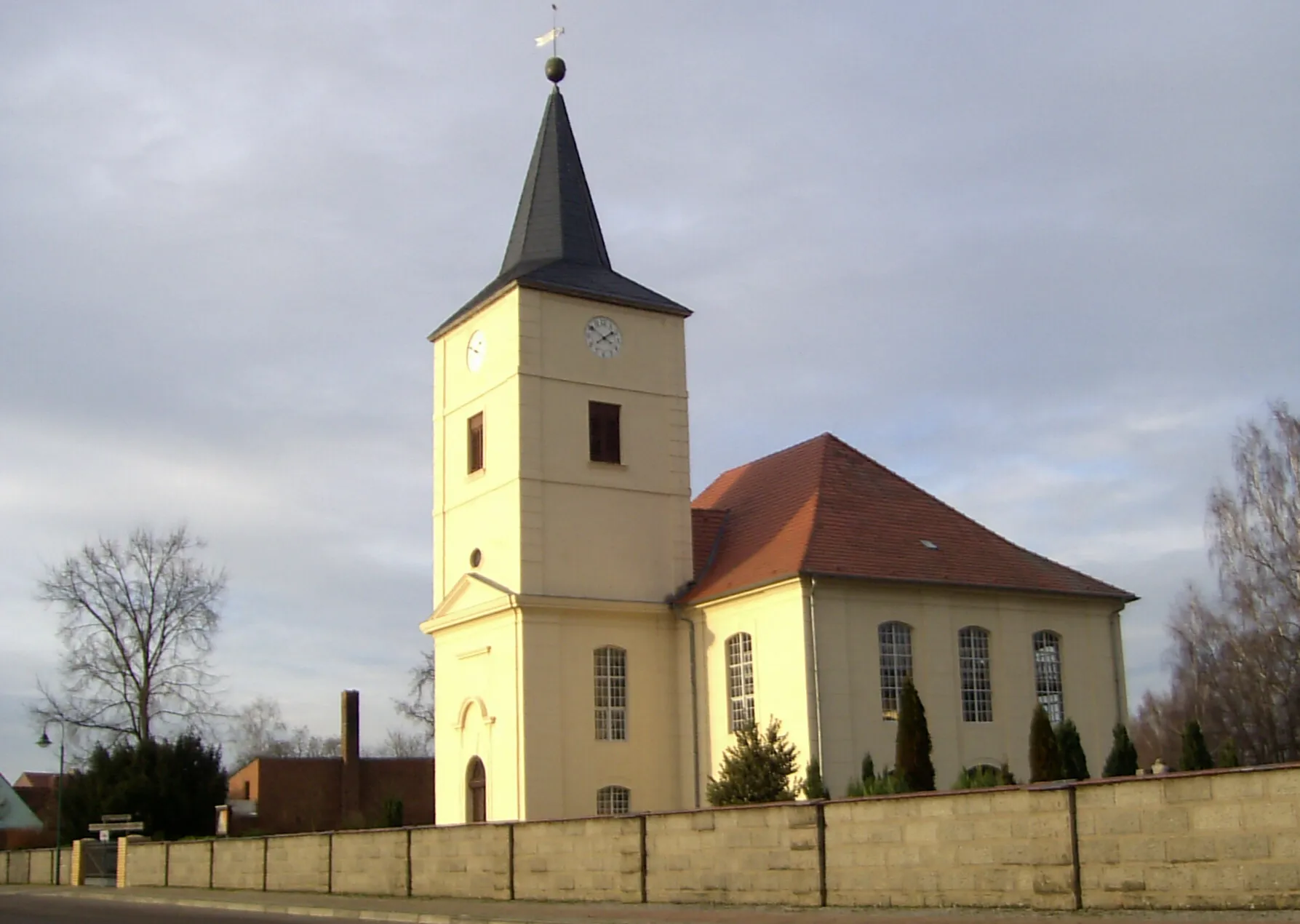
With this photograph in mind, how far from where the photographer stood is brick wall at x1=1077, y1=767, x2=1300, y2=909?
42.5ft

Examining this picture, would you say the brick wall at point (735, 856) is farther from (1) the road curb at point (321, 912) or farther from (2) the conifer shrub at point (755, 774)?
(2) the conifer shrub at point (755, 774)

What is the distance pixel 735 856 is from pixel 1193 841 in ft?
22.8

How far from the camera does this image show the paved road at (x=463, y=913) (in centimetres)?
1436

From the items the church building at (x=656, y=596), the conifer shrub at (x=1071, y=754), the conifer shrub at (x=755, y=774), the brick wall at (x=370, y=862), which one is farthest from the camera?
the church building at (x=656, y=596)

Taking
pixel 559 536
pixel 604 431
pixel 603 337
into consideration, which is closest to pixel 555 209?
pixel 603 337

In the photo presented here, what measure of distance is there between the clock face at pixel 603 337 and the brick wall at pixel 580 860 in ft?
50.9

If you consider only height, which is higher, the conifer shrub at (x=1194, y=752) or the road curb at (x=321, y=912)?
the conifer shrub at (x=1194, y=752)

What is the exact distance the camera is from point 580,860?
21781 millimetres

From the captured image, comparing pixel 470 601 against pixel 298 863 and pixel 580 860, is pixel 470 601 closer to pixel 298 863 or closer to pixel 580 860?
pixel 298 863

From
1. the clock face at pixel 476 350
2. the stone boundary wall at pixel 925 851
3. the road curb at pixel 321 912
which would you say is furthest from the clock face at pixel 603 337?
the road curb at pixel 321 912

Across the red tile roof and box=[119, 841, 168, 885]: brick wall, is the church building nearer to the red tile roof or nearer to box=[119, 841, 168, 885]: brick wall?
the red tile roof

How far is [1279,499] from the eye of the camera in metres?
45.5

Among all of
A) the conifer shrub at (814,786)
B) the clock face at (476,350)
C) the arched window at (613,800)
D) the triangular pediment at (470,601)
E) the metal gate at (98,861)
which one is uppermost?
the clock face at (476,350)

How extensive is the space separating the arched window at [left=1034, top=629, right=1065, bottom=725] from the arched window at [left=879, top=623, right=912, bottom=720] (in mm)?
3581
